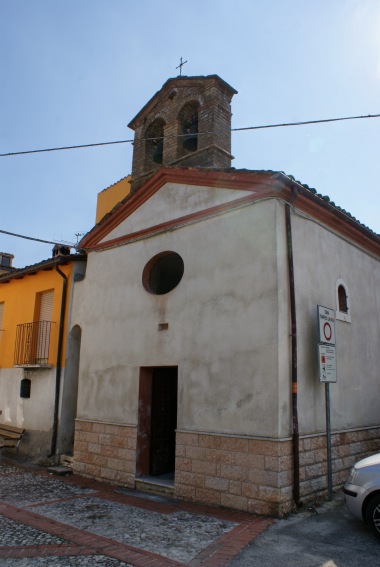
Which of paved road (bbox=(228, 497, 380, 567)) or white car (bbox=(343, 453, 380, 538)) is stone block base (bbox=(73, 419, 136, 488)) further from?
white car (bbox=(343, 453, 380, 538))

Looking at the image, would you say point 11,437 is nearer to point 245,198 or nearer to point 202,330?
point 202,330

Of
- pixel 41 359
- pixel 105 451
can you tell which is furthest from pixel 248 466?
pixel 41 359

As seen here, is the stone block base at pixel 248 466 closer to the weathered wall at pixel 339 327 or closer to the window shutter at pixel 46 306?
the weathered wall at pixel 339 327

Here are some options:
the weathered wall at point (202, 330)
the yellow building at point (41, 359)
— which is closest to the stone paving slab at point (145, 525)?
the weathered wall at point (202, 330)

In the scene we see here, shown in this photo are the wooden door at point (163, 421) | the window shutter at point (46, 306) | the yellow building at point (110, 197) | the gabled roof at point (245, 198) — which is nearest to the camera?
the gabled roof at point (245, 198)

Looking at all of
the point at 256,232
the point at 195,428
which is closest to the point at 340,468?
the point at 195,428

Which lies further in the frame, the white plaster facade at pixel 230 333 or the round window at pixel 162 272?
the round window at pixel 162 272

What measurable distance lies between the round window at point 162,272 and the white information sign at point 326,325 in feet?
9.66

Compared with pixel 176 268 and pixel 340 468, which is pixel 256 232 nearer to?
pixel 176 268

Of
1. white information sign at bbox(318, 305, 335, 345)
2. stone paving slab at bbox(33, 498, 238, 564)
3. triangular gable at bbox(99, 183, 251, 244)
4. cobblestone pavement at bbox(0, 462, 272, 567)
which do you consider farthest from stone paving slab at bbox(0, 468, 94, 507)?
triangular gable at bbox(99, 183, 251, 244)

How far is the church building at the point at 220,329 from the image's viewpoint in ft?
21.2

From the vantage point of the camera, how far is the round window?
880 cm

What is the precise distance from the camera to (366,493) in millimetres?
5238

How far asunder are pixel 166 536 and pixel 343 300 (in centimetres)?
513
